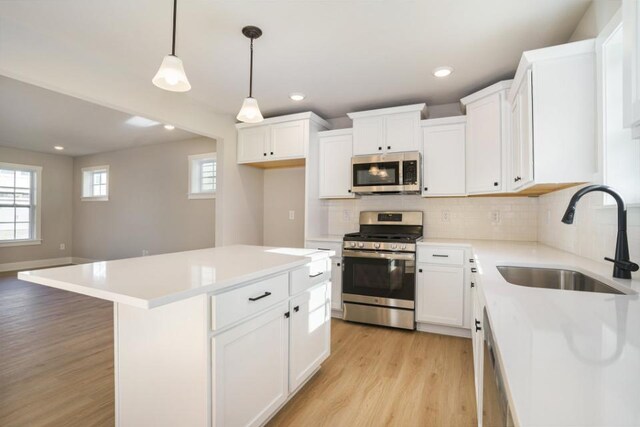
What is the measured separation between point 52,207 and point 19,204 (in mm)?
561

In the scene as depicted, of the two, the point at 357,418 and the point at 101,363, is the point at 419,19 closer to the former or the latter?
the point at 357,418

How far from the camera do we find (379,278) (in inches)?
123

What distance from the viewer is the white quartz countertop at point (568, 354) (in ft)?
1.41

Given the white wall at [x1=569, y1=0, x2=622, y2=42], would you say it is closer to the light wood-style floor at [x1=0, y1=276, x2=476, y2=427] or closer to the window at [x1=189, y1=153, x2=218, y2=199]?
the light wood-style floor at [x1=0, y1=276, x2=476, y2=427]

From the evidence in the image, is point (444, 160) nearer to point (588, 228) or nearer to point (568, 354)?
point (588, 228)

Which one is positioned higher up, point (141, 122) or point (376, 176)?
point (141, 122)

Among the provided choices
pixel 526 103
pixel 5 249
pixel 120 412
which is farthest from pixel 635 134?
pixel 5 249

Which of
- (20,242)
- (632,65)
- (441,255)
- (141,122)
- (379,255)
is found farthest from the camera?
(20,242)

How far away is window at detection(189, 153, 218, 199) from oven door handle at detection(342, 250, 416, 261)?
3.10 metres

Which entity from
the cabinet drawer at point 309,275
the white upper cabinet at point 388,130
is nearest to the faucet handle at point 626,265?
the cabinet drawer at point 309,275

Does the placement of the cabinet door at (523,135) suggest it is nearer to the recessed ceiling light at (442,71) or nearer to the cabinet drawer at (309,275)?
the recessed ceiling light at (442,71)

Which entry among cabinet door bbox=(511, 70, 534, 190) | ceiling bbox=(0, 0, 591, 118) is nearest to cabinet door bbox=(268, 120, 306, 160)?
ceiling bbox=(0, 0, 591, 118)

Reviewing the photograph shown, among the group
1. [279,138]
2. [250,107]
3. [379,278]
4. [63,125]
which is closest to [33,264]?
[63,125]

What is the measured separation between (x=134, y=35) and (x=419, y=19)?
6.53ft
